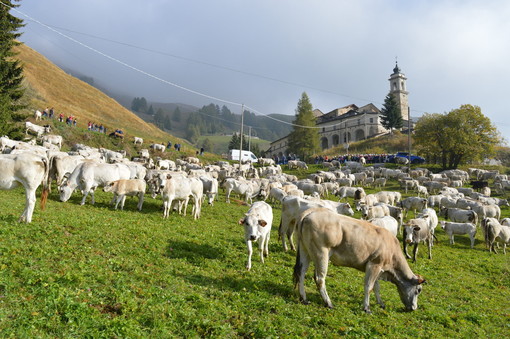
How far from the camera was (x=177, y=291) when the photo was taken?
9023mm

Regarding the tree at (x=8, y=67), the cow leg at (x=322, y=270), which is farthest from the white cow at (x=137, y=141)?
the cow leg at (x=322, y=270)

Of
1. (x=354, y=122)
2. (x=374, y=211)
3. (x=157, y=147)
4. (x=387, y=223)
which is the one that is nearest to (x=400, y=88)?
(x=354, y=122)

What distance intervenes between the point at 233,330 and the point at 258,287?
2.84 meters

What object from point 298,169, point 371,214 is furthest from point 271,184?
point 298,169

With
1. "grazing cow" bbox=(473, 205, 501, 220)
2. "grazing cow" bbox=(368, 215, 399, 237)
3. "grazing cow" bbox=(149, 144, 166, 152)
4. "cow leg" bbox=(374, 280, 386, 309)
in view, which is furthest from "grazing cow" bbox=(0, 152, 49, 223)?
"grazing cow" bbox=(149, 144, 166, 152)

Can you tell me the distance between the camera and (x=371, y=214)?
79.5ft

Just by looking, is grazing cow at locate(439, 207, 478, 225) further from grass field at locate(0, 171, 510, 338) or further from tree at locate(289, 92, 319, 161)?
tree at locate(289, 92, 319, 161)

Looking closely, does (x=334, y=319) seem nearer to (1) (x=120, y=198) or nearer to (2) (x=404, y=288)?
(2) (x=404, y=288)

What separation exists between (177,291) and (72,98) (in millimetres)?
109856

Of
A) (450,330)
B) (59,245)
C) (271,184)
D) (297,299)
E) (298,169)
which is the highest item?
(298,169)

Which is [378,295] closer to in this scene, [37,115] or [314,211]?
[314,211]

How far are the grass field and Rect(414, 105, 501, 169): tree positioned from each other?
50.6 m

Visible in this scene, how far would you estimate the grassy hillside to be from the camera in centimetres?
8625

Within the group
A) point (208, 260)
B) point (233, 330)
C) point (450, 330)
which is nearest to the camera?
point (233, 330)
